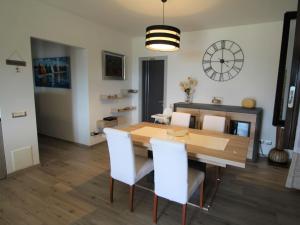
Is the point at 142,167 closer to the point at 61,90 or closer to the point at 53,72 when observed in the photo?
the point at 61,90

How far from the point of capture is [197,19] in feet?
11.7

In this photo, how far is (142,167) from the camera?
2311 millimetres

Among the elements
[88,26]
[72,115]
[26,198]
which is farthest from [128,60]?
[26,198]

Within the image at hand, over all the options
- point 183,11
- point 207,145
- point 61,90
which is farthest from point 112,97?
point 207,145

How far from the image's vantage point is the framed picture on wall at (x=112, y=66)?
4.28 metres

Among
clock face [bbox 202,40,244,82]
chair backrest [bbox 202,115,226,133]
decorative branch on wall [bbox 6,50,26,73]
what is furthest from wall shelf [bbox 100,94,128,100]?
chair backrest [bbox 202,115,226,133]

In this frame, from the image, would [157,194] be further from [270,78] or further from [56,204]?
[270,78]

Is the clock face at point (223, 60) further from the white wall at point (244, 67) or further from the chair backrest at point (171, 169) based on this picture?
the chair backrest at point (171, 169)

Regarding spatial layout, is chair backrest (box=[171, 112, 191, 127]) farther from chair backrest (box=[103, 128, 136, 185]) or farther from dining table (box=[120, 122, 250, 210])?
chair backrest (box=[103, 128, 136, 185])

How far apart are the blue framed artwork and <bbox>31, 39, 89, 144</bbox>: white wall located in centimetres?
10

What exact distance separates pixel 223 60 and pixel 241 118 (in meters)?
1.31

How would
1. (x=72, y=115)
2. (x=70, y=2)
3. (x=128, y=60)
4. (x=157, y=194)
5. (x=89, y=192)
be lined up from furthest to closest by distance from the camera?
(x=128, y=60)
(x=72, y=115)
(x=70, y=2)
(x=89, y=192)
(x=157, y=194)

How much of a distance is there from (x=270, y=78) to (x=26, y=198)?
4.41 m

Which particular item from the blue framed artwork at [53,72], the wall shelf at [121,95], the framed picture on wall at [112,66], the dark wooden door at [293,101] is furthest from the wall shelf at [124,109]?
the dark wooden door at [293,101]
